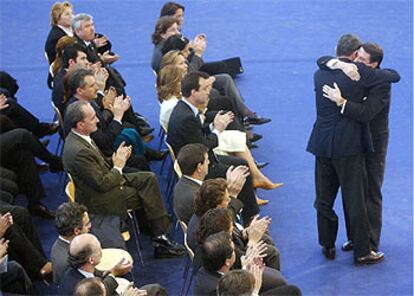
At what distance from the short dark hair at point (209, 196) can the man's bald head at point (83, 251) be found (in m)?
0.82

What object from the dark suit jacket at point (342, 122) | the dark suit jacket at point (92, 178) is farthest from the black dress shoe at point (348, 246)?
the dark suit jacket at point (92, 178)

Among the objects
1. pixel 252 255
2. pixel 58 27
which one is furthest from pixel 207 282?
pixel 58 27

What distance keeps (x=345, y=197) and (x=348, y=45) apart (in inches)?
48.0

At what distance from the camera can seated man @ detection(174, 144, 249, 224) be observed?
648 centimetres

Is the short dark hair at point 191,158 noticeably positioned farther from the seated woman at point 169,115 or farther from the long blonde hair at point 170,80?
the long blonde hair at point 170,80

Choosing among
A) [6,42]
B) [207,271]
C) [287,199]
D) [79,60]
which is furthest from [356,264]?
[6,42]

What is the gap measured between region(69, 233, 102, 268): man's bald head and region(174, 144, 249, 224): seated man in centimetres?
111

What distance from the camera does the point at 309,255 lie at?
731cm

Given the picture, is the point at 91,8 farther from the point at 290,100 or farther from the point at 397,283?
the point at 397,283

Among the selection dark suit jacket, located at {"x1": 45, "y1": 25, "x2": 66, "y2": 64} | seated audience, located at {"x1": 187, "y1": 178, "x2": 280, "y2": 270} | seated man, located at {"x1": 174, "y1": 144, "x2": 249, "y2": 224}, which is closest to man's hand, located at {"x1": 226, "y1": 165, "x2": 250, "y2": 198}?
seated man, located at {"x1": 174, "y1": 144, "x2": 249, "y2": 224}

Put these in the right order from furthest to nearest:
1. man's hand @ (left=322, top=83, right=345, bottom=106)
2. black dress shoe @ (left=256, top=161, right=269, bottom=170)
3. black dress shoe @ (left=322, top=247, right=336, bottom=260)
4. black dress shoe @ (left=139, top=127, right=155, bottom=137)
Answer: black dress shoe @ (left=139, top=127, right=155, bottom=137) < black dress shoe @ (left=256, top=161, right=269, bottom=170) < black dress shoe @ (left=322, top=247, right=336, bottom=260) < man's hand @ (left=322, top=83, right=345, bottom=106)

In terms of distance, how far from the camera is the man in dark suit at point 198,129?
7.28 metres

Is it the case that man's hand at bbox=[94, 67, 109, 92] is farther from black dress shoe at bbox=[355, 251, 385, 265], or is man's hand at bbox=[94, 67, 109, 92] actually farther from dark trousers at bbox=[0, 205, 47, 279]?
black dress shoe at bbox=[355, 251, 385, 265]

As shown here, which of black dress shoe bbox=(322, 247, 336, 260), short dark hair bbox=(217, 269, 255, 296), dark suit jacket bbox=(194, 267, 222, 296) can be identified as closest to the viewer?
short dark hair bbox=(217, 269, 255, 296)
